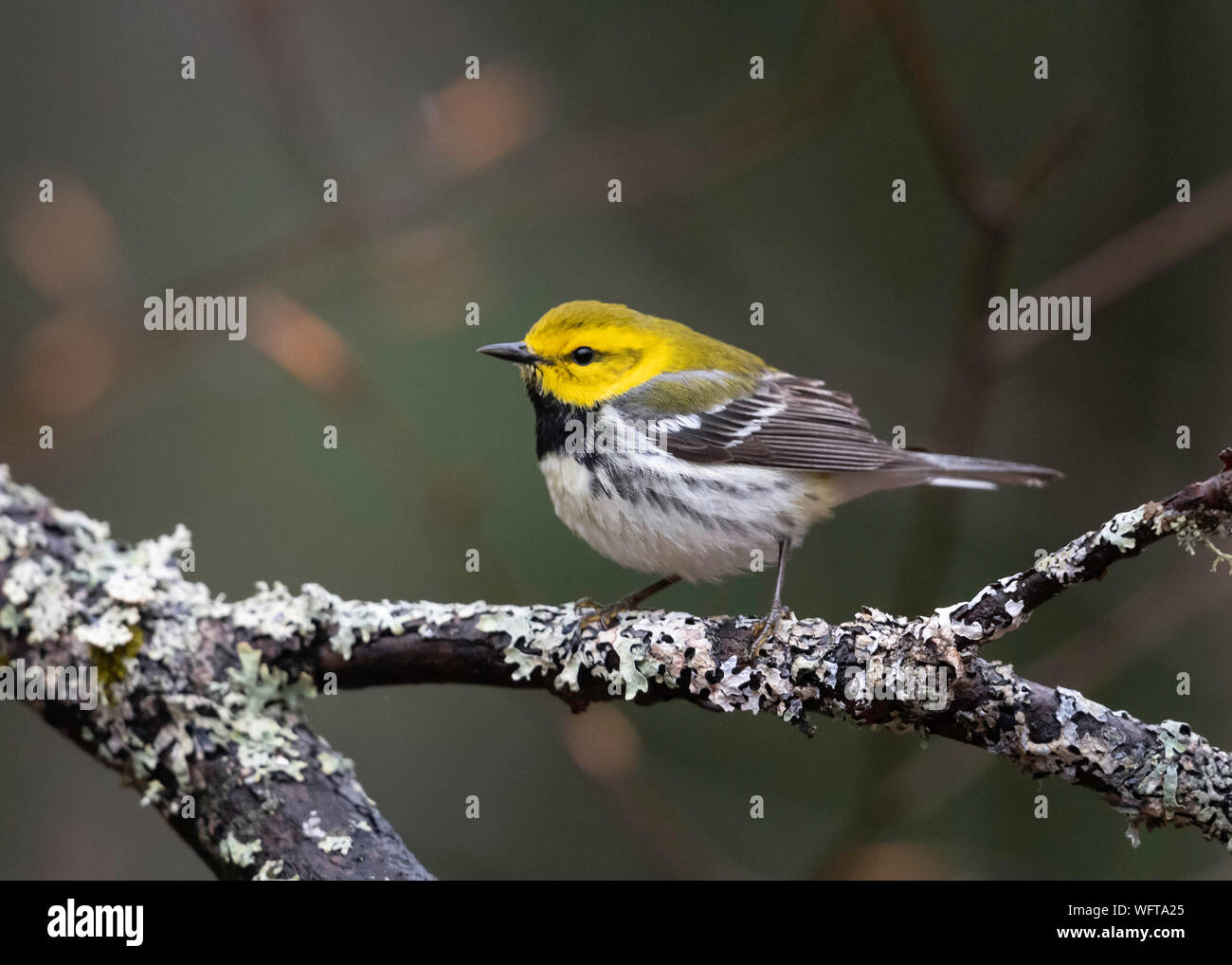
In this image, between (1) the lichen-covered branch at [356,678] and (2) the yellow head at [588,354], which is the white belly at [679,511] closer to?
(2) the yellow head at [588,354]

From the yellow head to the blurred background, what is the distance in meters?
0.53

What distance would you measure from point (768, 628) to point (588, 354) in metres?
1.31

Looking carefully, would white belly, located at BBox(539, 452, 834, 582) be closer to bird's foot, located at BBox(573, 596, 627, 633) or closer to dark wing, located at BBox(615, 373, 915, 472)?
dark wing, located at BBox(615, 373, 915, 472)

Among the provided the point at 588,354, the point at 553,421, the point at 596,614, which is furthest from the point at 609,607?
the point at 588,354

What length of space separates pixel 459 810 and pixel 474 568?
4.99 feet

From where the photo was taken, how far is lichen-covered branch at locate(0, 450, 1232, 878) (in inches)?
77.7

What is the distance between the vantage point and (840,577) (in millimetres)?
4680

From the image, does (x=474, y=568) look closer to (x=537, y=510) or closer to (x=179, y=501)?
(x=537, y=510)

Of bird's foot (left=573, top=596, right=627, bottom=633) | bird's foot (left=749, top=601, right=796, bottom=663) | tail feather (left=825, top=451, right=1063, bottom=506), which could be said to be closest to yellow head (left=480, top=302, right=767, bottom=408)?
tail feather (left=825, top=451, right=1063, bottom=506)

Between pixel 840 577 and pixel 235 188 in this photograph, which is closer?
pixel 840 577

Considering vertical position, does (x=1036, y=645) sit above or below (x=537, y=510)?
below

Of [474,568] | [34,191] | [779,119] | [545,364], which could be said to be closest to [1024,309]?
[779,119]

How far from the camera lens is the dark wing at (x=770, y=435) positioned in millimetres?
3207

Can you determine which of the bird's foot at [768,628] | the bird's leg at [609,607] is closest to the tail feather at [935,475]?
the bird's leg at [609,607]
